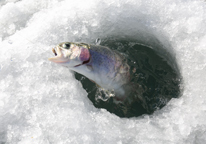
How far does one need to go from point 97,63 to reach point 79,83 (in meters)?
0.28

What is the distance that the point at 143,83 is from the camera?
6.45ft

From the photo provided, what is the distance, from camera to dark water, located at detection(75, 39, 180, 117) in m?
1.79

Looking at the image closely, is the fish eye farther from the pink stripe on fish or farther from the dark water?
the dark water

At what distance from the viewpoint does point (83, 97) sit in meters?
1.45

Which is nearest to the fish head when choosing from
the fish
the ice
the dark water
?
the fish

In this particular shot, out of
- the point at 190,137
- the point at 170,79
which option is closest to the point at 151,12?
the point at 170,79

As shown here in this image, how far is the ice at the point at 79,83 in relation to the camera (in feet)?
3.93

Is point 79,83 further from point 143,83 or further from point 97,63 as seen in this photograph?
point 143,83

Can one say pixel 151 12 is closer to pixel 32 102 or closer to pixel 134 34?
pixel 134 34

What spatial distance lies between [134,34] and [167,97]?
2.64ft

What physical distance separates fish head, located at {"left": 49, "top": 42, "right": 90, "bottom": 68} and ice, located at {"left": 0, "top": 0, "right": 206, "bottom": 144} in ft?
0.85

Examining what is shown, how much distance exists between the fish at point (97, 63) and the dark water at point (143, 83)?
19 cm

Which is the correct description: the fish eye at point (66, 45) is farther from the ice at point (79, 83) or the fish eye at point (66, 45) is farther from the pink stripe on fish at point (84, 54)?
the ice at point (79, 83)

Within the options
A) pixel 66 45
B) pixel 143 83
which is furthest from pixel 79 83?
pixel 143 83
